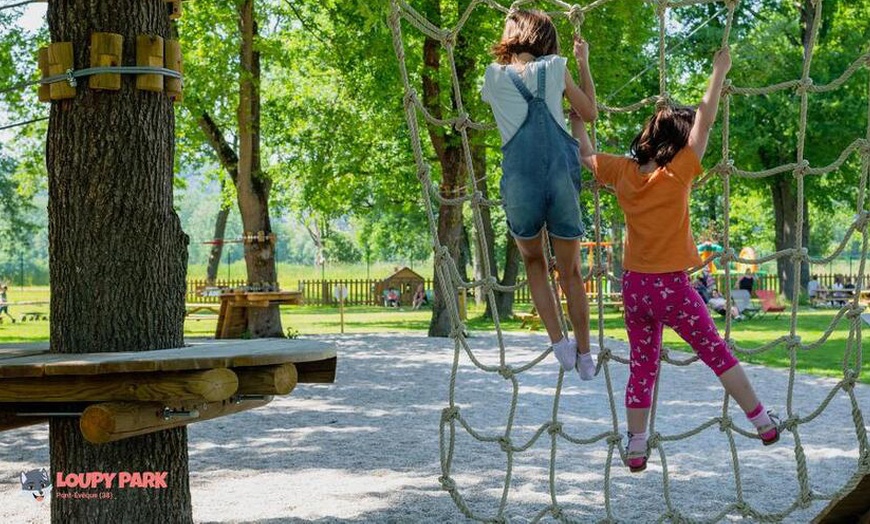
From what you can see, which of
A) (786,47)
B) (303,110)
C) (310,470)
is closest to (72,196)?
(310,470)

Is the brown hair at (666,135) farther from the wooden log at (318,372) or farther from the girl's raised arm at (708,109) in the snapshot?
the wooden log at (318,372)

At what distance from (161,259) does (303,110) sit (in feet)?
67.0

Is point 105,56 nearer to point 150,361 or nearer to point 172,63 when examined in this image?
point 172,63

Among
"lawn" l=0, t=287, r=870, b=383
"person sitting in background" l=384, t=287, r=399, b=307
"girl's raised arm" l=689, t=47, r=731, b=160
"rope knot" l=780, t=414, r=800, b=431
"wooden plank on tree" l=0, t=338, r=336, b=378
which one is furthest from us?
"person sitting in background" l=384, t=287, r=399, b=307

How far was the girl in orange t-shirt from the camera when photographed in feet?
12.2

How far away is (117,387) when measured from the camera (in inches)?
130

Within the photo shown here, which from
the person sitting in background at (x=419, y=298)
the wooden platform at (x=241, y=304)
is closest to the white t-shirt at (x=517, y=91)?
the wooden platform at (x=241, y=304)

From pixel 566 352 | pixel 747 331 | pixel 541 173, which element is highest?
pixel 541 173

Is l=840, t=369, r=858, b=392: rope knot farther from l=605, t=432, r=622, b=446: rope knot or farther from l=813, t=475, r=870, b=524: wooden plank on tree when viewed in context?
l=605, t=432, r=622, b=446: rope knot

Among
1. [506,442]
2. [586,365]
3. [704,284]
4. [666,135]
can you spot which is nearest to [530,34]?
[666,135]

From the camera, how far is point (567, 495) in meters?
5.97

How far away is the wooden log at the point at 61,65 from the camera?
4035mm

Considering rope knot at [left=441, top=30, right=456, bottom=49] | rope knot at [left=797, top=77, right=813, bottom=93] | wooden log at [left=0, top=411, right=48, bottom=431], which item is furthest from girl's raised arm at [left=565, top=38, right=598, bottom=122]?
wooden log at [left=0, top=411, right=48, bottom=431]

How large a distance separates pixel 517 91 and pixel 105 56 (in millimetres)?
1540
